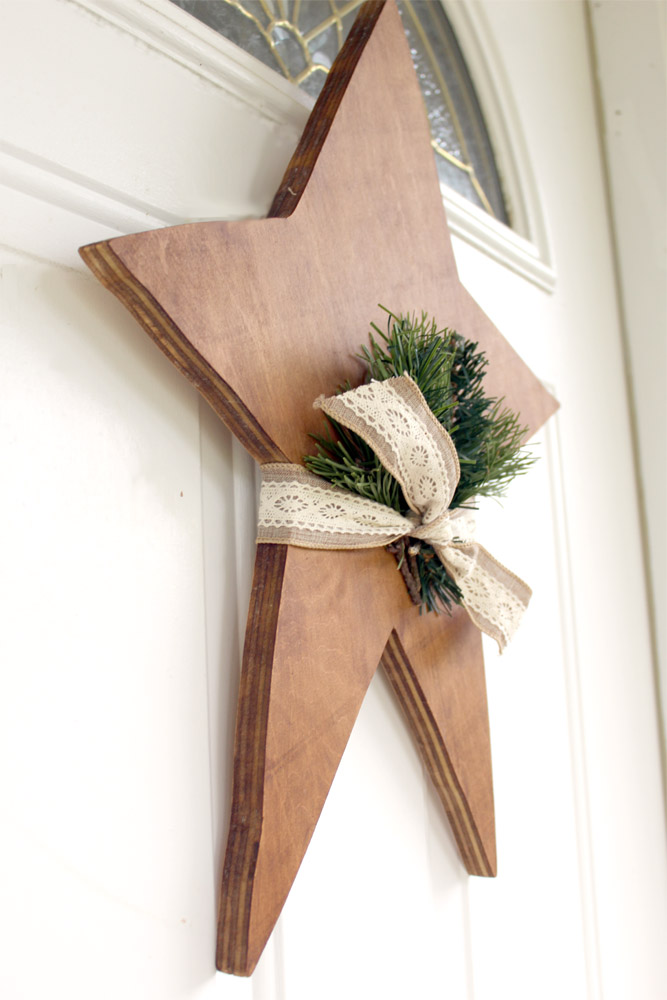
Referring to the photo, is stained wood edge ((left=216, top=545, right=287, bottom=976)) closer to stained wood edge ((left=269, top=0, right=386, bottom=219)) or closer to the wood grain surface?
the wood grain surface

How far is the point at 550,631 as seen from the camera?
88 cm

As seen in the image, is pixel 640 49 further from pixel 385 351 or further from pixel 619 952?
pixel 619 952

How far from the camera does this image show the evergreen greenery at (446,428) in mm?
542

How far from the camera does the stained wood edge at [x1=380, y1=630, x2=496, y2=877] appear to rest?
23.5 inches

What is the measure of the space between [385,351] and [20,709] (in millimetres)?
356

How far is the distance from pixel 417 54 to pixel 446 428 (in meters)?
0.52

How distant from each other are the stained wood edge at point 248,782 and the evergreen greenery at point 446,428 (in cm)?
8

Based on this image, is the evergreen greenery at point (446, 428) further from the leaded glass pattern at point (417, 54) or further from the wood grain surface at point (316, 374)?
the leaded glass pattern at point (417, 54)

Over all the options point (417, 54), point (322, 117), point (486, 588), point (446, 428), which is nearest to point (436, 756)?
point (486, 588)

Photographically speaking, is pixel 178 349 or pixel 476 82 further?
pixel 476 82

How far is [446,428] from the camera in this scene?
0.59 metres

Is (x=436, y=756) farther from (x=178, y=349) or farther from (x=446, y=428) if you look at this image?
(x=178, y=349)

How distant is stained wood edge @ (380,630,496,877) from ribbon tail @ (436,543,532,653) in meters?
0.07

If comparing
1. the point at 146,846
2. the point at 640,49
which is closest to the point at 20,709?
the point at 146,846
